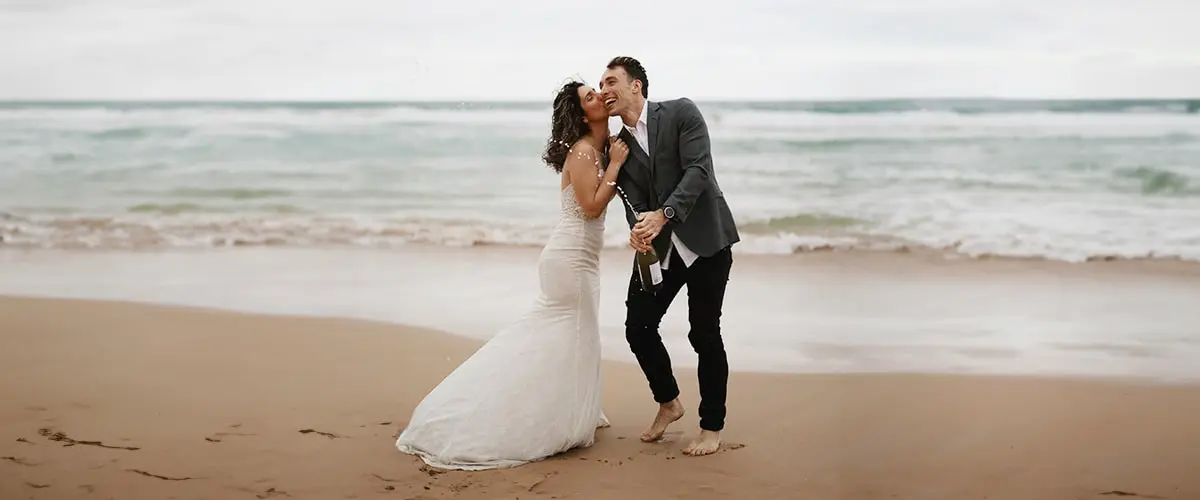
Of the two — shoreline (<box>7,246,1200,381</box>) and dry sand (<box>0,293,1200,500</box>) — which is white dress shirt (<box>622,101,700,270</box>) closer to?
dry sand (<box>0,293,1200,500</box>)

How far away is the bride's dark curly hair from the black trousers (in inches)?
17.4

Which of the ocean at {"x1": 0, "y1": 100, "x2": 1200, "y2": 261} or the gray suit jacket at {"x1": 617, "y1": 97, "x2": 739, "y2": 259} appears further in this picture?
the ocean at {"x1": 0, "y1": 100, "x2": 1200, "y2": 261}

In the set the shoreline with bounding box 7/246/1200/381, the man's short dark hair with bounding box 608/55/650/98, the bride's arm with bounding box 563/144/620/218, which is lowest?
the shoreline with bounding box 7/246/1200/381

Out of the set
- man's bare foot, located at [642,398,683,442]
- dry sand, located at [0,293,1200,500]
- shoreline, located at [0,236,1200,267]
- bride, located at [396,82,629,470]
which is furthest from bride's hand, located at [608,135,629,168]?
shoreline, located at [0,236,1200,267]

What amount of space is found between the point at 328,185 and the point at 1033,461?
374 inches

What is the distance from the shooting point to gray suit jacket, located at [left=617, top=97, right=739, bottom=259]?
9.77 feet

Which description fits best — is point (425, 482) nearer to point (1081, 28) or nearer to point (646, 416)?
point (646, 416)

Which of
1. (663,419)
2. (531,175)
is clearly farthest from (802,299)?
(531,175)

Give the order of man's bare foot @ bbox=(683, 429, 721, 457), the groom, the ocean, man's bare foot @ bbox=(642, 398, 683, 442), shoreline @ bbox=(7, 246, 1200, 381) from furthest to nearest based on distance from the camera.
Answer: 1. the ocean
2. shoreline @ bbox=(7, 246, 1200, 381)
3. man's bare foot @ bbox=(642, 398, 683, 442)
4. man's bare foot @ bbox=(683, 429, 721, 457)
5. the groom

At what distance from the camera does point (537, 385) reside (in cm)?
306

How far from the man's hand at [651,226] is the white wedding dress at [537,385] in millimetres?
220

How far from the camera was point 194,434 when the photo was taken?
338 centimetres

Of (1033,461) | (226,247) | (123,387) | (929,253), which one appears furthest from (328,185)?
(1033,461)

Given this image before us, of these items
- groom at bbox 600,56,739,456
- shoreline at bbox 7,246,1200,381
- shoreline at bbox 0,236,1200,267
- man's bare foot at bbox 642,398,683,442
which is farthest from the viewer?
shoreline at bbox 0,236,1200,267
